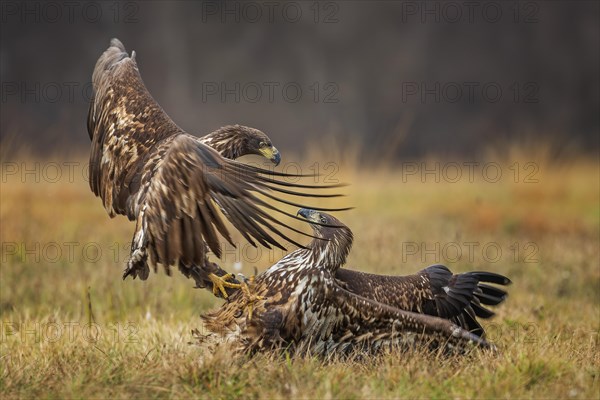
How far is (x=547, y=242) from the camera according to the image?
966 centimetres

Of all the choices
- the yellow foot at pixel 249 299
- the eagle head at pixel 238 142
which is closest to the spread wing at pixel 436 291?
the yellow foot at pixel 249 299

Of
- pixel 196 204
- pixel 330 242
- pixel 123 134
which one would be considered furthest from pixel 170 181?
pixel 123 134

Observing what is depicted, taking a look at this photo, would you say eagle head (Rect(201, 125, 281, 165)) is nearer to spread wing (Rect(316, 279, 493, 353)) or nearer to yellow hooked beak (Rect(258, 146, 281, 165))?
yellow hooked beak (Rect(258, 146, 281, 165))

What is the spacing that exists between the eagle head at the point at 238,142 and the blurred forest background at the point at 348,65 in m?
12.3

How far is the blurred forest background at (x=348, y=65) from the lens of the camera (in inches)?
722

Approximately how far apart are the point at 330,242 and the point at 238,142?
109 centimetres

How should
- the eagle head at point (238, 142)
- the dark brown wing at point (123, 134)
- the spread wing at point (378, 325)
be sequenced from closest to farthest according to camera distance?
1. the spread wing at point (378, 325)
2. the dark brown wing at point (123, 134)
3. the eagle head at point (238, 142)

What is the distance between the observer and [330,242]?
16.6 ft

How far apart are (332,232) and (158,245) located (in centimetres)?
116

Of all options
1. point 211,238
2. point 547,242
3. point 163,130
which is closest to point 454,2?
point 547,242

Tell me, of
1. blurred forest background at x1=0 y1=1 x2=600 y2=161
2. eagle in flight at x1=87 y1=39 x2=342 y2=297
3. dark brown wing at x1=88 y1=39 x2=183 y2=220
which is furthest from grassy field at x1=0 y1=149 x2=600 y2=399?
blurred forest background at x1=0 y1=1 x2=600 y2=161

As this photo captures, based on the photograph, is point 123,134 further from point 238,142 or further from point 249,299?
point 249,299

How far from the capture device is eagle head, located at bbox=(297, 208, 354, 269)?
16.4 ft

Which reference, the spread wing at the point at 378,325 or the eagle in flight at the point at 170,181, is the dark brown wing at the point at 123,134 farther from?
the spread wing at the point at 378,325
